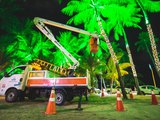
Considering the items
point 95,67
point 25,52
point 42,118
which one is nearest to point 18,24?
point 25,52

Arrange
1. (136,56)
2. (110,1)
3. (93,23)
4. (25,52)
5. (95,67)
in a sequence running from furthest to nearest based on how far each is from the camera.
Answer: (136,56)
(25,52)
(95,67)
(93,23)
(110,1)

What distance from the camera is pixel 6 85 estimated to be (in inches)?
560

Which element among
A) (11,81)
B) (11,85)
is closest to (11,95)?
(11,85)

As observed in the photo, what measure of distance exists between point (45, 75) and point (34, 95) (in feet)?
5.17

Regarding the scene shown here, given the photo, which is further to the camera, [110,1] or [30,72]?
[110,1]

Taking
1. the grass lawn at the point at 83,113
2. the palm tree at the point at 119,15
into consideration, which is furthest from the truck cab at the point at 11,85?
the palm tree at the point at 119,15

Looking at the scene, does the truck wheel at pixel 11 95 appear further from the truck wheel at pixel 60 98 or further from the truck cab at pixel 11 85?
the truck wheel at pixel 60 98

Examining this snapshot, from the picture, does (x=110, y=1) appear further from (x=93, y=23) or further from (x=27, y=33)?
(x=27, y=33)

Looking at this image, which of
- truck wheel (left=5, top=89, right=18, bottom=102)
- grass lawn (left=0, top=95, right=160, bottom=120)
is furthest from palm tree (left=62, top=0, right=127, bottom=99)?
grass lawn (left=0, top=95, right=160, bottom=120)

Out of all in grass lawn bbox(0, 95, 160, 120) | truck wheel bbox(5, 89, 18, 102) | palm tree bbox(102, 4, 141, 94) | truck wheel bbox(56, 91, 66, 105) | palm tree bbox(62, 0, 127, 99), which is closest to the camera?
grass lawn bbox(0, 95, 160, 120)

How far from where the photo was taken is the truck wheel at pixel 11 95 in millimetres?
13823

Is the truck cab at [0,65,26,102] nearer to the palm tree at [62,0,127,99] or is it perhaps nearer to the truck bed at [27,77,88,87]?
the truck bed at [27,77,88,87]

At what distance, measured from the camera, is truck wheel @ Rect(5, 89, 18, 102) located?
45.4ft

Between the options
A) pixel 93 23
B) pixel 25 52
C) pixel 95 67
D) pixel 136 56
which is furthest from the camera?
pixel 136 56
